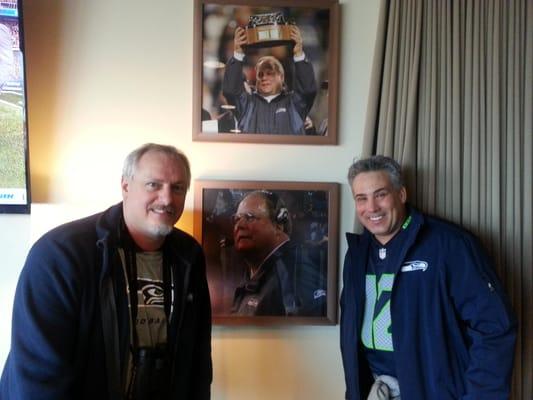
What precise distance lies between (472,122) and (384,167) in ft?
1.48

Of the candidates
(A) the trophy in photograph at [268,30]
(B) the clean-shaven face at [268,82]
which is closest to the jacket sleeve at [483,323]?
(B) the clean-shaven face at [268,82]

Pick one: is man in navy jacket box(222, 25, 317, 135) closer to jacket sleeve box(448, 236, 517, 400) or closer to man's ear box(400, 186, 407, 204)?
man's ear box(400, 186, 407, 204)

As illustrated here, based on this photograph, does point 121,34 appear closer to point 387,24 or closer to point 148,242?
point 148,242

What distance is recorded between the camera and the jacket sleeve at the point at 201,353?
1.39 metres

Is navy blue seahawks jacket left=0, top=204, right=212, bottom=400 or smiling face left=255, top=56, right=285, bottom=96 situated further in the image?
smiling face left=255, top=56, right=285, bottom=96

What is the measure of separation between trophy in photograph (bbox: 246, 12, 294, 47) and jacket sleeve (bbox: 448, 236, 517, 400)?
1082 mm

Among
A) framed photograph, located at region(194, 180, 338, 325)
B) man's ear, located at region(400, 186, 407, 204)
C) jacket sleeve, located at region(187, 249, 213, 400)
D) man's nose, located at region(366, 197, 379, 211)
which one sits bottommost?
jacket sleeve, located at region(187, 249, 213, 400)

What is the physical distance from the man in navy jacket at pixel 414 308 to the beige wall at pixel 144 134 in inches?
9.4

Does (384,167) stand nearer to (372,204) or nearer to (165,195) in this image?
(372,204)

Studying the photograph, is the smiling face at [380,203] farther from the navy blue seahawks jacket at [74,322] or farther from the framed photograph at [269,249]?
the navy blue seahawks jacket at [74,322]

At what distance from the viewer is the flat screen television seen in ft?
4.63

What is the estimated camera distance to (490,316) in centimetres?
128

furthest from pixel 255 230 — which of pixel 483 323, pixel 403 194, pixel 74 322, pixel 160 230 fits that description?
pixel 483 323

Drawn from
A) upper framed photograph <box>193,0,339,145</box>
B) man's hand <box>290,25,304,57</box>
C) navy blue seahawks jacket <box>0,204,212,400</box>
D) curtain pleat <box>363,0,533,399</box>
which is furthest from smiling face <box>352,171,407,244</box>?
navy blue seahawks jacket <box>0,204,212,400</box>
